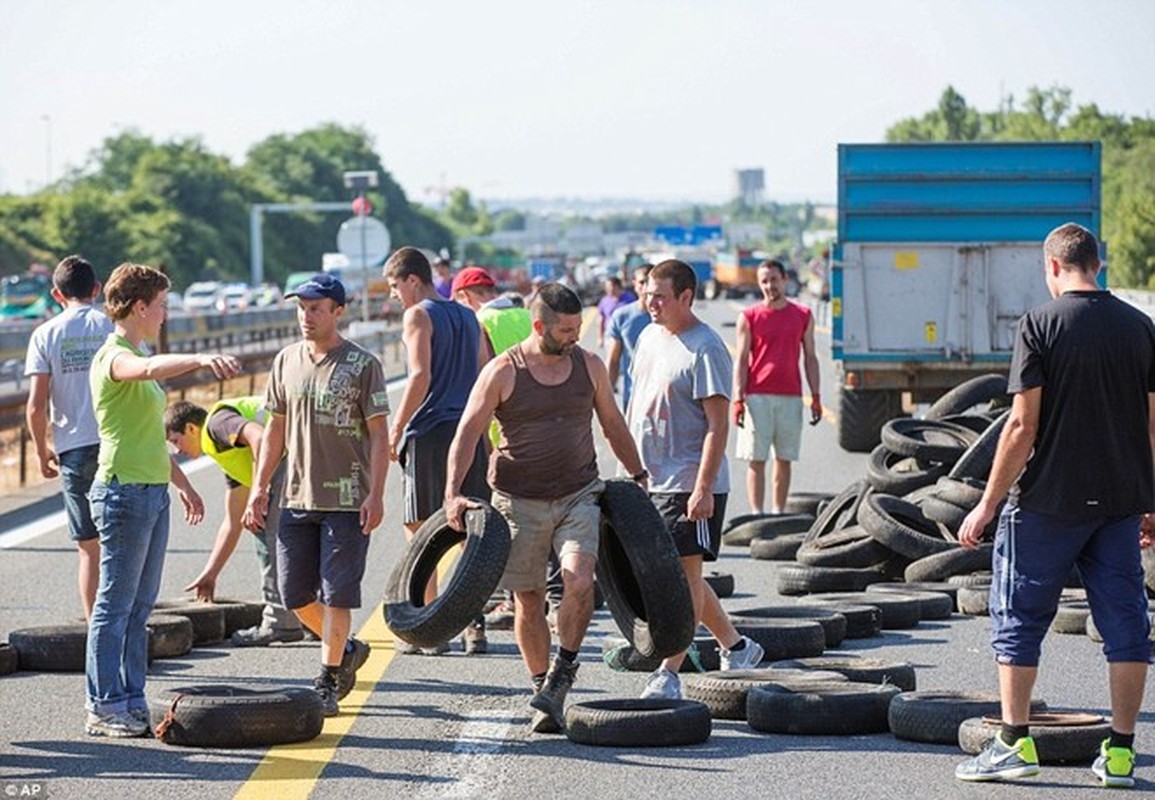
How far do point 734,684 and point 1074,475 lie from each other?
2014 mm

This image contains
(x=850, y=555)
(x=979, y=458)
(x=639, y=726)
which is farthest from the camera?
(x=979, y=458)

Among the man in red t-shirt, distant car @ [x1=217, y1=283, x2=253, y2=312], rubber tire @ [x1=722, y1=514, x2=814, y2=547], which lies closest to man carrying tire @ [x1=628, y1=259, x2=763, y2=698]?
rubber tire @ [x1=722, y1=514, x2=814, y2=547]

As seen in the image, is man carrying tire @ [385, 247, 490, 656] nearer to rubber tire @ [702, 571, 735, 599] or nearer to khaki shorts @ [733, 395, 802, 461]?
rubber tire @ [702, 571, 735, 599]

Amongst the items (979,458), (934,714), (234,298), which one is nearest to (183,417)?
(934,714)

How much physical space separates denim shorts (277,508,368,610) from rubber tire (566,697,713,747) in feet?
3.75

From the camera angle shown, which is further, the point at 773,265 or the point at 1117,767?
the point at 773,265

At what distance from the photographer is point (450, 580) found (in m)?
9.34

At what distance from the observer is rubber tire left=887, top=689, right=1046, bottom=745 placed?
30.0 ft

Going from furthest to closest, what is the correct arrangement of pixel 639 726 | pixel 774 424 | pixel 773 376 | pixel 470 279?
1. pixel 773 376
2. pixel 774 424
3. pixel 470 279
4. pixel 639 726

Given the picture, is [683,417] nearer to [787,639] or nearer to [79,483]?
[787,639]

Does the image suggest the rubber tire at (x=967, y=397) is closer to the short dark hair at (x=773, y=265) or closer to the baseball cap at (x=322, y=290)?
the short dark hair at (x=773, y=265)

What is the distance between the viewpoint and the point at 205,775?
867 cm

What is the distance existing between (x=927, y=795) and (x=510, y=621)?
4553mm

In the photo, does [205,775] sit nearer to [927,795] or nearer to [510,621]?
[927,795]
